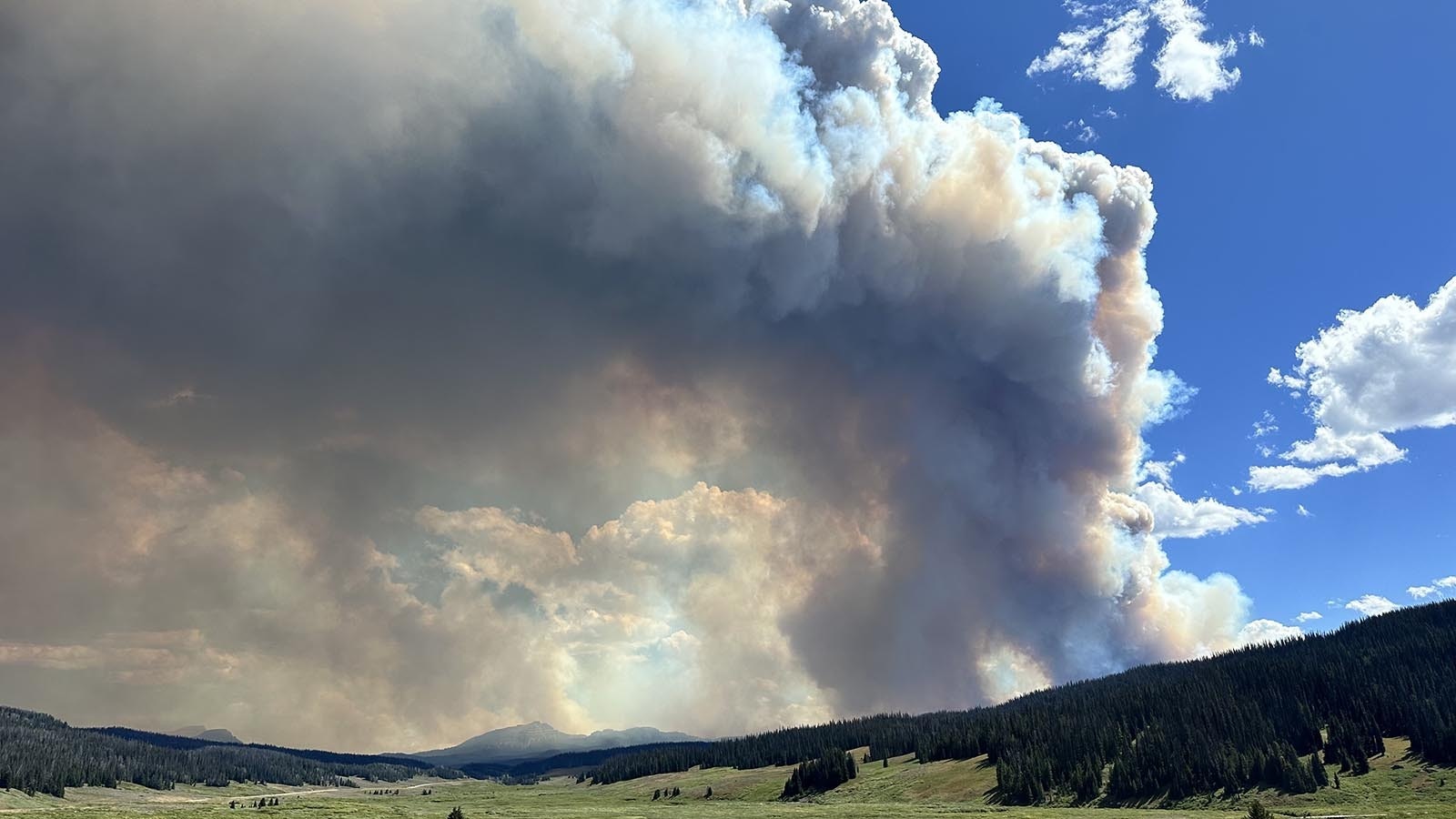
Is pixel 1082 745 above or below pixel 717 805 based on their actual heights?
above

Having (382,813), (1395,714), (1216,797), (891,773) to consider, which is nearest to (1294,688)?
(1395,714)

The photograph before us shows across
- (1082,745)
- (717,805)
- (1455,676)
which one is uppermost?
(1455,676)

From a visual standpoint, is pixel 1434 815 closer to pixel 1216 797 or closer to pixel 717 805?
pixel 1216 797

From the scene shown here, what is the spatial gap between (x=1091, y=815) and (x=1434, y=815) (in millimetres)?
39643

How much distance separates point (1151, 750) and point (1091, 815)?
156ft

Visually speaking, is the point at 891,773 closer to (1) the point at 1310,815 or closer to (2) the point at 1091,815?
(2) the point at 1091,815

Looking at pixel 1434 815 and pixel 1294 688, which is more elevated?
pixel 1294 688

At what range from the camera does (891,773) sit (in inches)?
7844

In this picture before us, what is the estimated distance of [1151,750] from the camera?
6073 inches

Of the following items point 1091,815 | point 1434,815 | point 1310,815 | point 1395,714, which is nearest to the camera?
point 1434,815

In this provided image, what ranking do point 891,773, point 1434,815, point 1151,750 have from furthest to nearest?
point 891,773 → point 1151,750 → point 1434,815

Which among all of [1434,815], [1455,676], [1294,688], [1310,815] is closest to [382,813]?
[1310,815]

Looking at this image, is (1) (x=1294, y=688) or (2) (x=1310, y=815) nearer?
(2) (x=1310, y=815)

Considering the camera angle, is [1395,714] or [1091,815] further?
[1395,714]
